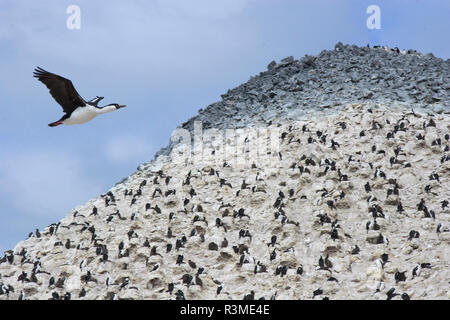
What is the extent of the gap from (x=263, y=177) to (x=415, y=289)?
777 centimetres

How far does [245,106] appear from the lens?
89.6 feet

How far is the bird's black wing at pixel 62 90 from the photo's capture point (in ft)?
49.1

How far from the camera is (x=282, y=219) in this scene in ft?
55.4

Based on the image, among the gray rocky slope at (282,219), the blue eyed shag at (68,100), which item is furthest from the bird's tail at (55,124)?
the gray rocky slope at (282,219)

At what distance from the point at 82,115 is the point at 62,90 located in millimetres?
896

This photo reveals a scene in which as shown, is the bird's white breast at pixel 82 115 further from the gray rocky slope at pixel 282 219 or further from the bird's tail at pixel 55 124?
the gray rocky slope at pixel 282 219

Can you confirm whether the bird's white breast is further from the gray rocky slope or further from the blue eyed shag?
the gray rocky slope

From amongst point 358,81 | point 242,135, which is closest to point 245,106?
point 242,135

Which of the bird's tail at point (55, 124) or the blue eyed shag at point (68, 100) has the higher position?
the blue eyed shag at point (68, 100)

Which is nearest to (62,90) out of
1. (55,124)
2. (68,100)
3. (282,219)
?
(68,100)

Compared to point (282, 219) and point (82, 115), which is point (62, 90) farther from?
point (282, 219)

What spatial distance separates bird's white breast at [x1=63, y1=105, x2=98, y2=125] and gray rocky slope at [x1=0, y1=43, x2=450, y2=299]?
13.6 ft

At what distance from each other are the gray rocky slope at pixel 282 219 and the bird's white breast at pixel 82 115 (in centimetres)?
416
